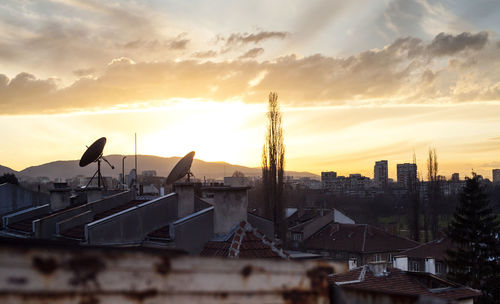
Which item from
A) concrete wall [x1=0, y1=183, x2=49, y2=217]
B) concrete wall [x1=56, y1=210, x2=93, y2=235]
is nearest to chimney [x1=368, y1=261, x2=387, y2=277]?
concrete wall [x1=56, y1=210, x2=93, y2=235]

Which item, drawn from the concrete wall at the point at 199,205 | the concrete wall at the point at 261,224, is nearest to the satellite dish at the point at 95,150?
the concrete wall at the point at 199,205

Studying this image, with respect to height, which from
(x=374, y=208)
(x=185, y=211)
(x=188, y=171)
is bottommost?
(x=374, y=208)

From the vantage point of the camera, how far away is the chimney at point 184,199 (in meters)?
15.0

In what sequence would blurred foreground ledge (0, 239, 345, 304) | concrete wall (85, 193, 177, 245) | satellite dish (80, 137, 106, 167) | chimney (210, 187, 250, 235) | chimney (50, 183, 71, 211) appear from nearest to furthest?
blurred foreground ledge (0, 239, 345, 304), chimney (210, 187, 250, 235), concrete wall (85, 193, 177, 245), satellite dish (80, 137, 106, 167), chimney (50, 183, 71, 211)

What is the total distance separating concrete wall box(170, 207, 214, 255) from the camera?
12828 millimetres

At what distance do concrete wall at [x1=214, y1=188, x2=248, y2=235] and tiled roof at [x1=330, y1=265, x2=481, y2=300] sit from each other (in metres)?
4.32

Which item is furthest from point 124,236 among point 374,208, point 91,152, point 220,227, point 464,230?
point 374,208

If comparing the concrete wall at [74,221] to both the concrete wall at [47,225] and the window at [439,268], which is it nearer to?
the concrete wall at [47,225]

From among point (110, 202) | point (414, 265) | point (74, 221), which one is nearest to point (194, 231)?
point (74, 221)

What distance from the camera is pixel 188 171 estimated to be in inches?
710

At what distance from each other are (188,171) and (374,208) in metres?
71.2

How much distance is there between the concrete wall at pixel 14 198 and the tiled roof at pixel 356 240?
29.2 meters

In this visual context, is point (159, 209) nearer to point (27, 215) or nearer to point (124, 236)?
point (124, 236)

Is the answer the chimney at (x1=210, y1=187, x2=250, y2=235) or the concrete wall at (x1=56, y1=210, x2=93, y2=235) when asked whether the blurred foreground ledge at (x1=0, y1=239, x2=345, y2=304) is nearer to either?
the chimney at (x1=210, y1=187, x2=250, y2=235)
